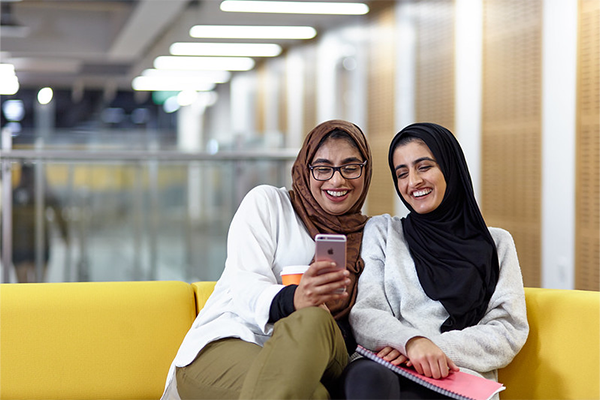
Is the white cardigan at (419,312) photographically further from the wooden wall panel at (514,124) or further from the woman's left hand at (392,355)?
the wooden wall panel at (514,124)

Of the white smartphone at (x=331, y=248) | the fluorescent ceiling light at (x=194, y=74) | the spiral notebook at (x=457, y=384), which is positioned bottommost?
the spiral notebook at (x=457, y=384)

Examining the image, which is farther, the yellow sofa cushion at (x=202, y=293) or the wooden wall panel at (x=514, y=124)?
the wooden wall panel at (x=514, y=124)

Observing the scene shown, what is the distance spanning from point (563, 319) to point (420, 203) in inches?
22.2

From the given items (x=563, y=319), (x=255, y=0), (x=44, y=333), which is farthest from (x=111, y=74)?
(x=563, y=319)

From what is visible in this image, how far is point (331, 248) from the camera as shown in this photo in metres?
1.62

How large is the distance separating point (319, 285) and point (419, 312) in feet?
1.48

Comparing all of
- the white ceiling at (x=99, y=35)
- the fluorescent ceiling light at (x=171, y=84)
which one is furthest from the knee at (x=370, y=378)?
the fluorescent ceiling light at (x=171, y=84)

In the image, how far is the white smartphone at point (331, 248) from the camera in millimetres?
1607

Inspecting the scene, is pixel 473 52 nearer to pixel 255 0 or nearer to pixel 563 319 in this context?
pixel 255 0

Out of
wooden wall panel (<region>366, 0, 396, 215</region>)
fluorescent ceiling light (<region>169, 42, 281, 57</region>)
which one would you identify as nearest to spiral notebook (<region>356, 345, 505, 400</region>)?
wooden wall panel (<region>366, 0, 396, 215</region>)

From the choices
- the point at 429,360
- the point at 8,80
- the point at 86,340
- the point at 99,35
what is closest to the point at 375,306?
the point at 429,360

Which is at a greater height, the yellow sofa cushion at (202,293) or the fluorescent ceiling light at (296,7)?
the fluorescent ceiling light at (296,7)

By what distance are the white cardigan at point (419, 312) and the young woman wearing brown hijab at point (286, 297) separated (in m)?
0.07

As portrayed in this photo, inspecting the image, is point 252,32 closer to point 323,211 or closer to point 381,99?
point 381,99
